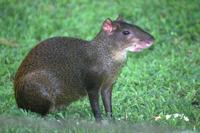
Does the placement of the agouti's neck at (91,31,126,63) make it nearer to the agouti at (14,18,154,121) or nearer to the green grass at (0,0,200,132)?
the agouti at (14,18,154,121)

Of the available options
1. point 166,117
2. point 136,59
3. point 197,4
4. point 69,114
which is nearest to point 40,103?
point 69,114

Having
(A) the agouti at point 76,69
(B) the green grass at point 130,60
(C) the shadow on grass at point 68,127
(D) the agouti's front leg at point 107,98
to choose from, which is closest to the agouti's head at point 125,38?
(A) the agouti at point 76,69

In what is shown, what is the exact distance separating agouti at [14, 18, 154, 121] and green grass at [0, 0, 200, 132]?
0.21 meters

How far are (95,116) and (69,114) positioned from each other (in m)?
0.45

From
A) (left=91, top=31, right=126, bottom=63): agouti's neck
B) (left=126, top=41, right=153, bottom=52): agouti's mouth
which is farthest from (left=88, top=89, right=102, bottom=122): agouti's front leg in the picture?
(left=126, top=41, right=153, bottom=52): agouti's mouth

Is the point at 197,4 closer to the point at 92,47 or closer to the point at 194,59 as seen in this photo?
the point at 194,59

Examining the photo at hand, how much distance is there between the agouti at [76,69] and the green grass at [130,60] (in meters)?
0.21

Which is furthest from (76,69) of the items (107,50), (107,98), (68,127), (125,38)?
(68,127)

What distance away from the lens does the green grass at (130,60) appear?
284 inches

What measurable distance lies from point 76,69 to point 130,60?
9.85 feet

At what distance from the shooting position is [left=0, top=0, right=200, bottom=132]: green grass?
7211 mm

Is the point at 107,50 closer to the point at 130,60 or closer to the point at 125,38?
the point at 125,38

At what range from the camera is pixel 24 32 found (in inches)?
469

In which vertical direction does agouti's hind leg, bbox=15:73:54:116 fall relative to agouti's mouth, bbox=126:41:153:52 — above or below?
below
